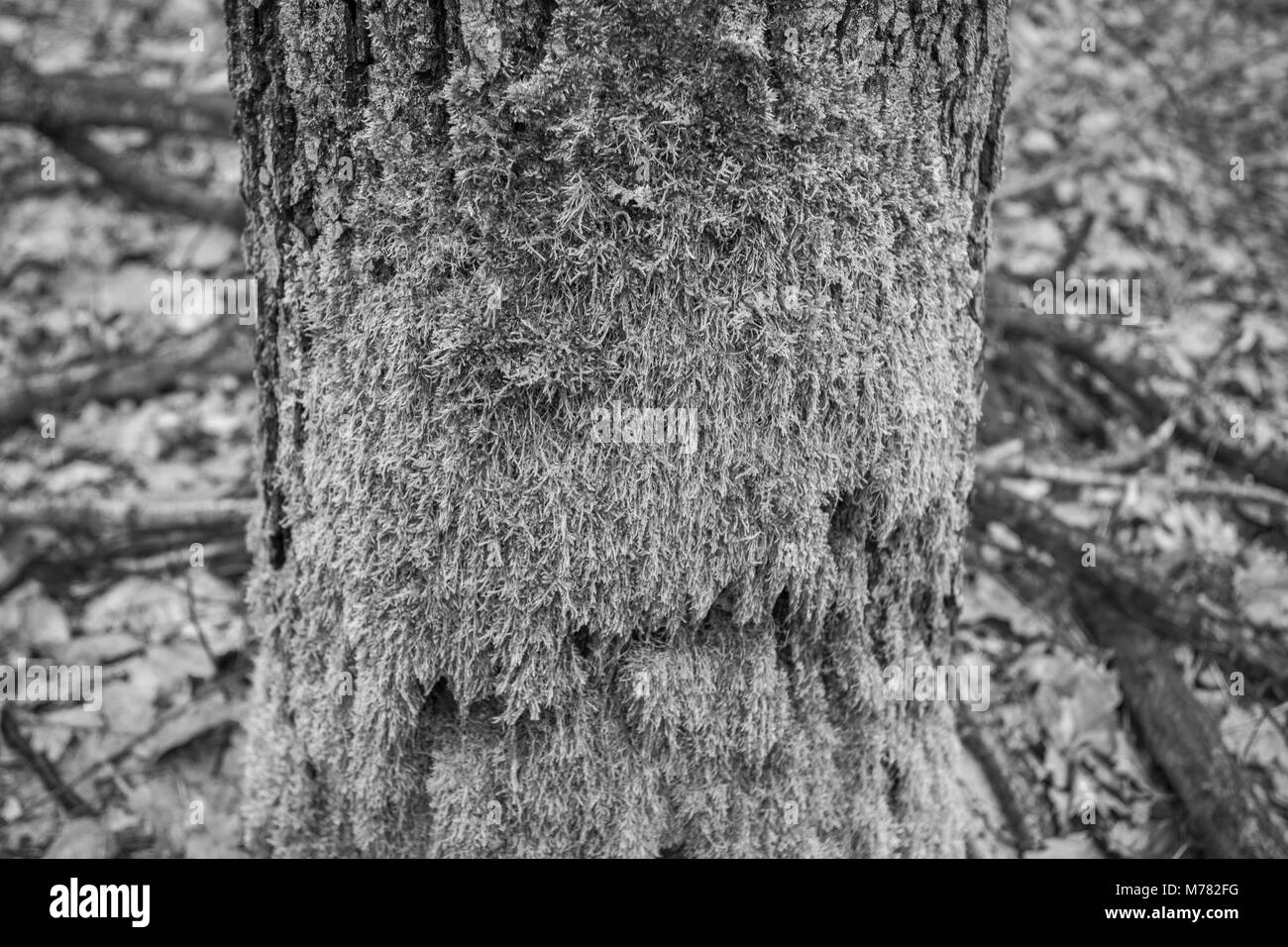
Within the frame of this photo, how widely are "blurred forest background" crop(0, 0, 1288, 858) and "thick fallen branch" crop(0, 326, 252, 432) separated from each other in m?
0.01

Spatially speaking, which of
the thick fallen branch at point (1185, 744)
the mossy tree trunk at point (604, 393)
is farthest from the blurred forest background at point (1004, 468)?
the mossy tree trunk at point (604, 393)

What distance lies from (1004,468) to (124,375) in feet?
9.78

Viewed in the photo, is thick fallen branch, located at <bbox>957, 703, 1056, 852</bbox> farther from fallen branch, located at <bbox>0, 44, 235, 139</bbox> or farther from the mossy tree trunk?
fallen branch, located at <bbox>0, 44, 235, 139</bbox>

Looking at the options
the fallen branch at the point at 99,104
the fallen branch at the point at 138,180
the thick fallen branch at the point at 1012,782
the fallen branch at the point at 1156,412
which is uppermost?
the fallen branch at the point at 99,104

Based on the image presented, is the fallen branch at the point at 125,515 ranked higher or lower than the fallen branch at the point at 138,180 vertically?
lower

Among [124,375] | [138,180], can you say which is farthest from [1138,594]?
[138,180]

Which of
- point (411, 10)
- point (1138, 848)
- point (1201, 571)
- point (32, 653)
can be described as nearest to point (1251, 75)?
point (1201, 571)

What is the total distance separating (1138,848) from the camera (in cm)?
218

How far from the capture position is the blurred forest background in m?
2.25

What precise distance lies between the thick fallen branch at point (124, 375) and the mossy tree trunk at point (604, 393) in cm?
188

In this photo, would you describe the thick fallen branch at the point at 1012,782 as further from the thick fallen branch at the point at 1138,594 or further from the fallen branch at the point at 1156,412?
the fallen branch at the point at 1156,412

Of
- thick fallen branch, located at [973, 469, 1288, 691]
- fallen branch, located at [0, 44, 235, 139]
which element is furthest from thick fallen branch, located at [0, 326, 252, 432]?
thick fallen branch, located at [973, 469, 1288, 691]

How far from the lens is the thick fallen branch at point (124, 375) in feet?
10.3
